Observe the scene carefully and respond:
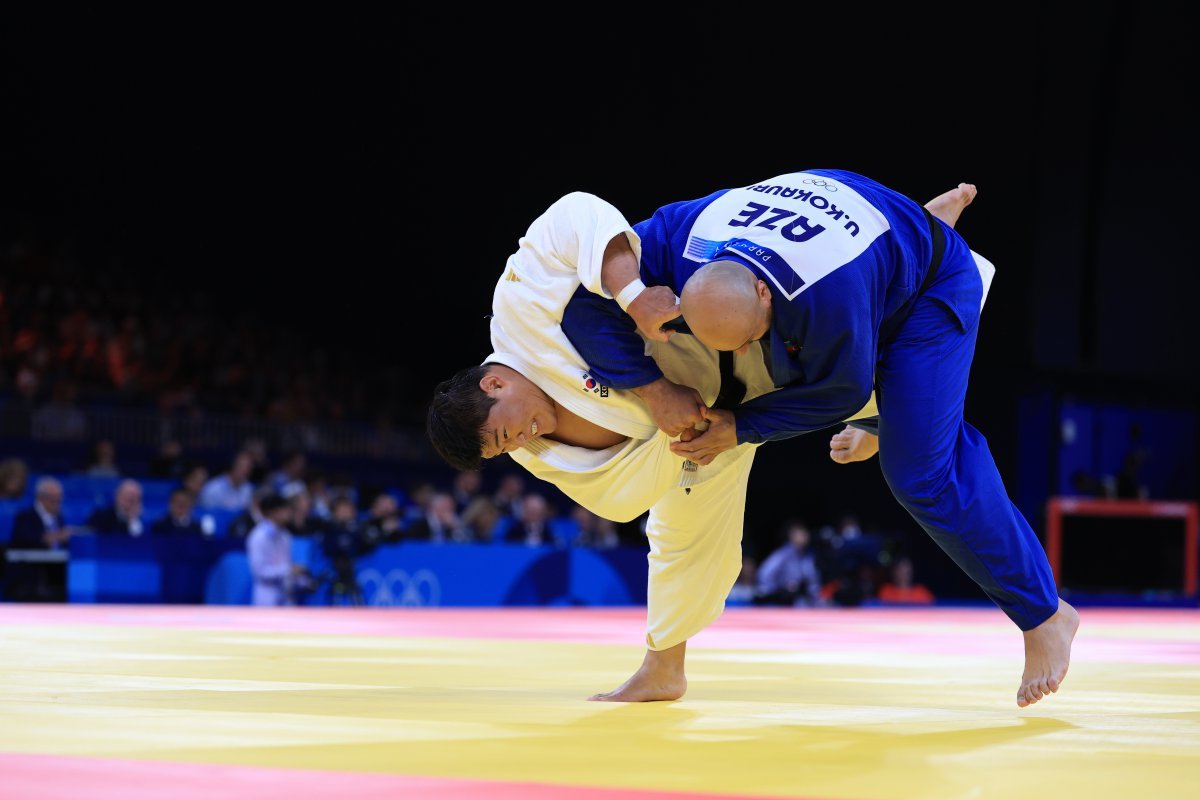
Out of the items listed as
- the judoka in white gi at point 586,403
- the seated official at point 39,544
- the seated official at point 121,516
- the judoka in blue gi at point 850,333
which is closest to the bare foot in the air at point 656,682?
the judoka in white gi at point 586,403

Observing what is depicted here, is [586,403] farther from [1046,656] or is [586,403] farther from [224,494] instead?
[224,494]

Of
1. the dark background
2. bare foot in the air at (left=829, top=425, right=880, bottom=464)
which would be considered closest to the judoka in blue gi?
bare foot in the air at (left=829, top=425, right=880, bottom=464)

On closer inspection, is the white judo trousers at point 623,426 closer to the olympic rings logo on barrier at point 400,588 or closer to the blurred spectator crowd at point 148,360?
the olympic rings logo on barrier at point 400,588

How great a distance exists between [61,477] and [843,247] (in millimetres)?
8121

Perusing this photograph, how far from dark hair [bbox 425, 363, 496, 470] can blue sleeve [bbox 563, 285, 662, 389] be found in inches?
7.0

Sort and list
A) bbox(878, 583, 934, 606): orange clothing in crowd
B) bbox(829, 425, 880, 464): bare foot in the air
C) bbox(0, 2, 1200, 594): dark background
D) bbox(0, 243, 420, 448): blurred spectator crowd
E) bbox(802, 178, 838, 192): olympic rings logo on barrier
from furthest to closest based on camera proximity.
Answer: bbox(878, 583, 934, 606): orange clothing in crowd
bbox(0, 243, 420, 448): blurred spectator crowd
bbox(0, 2, 1200, 594): dark background
bbox(829, 425, 880, 464): bare foot in the air
bbox(802, 178, 838, 192): olympic rings logo on barrier

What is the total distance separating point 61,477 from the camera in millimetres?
9250

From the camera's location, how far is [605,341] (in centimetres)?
221

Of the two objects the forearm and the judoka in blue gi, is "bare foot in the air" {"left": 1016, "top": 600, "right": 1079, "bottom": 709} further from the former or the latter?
the forearm

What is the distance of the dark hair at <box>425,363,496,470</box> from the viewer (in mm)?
2277

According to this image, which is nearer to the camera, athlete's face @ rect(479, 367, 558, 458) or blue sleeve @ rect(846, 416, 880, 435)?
athlete's face @ rect(479, 367, 558, 458)

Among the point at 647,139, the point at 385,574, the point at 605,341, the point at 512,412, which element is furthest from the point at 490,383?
the point at 647,139

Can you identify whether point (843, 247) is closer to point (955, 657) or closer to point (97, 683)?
point (97, 683)

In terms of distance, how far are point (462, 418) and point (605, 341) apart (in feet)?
0.89
